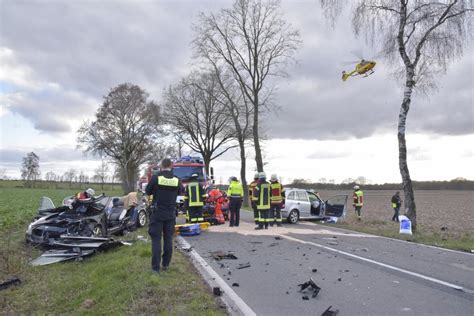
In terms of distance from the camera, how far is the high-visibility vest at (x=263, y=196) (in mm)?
13633

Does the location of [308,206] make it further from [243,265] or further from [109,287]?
[109,287]


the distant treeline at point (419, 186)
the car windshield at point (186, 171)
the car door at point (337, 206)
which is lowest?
the car door at point (337, 206)

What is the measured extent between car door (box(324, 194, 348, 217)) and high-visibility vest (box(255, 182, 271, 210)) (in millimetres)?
5757

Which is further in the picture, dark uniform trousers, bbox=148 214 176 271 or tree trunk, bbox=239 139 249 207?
tree trunk, bbox=239 139 249 207

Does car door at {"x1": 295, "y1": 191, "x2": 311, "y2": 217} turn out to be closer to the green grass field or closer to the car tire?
the car tire

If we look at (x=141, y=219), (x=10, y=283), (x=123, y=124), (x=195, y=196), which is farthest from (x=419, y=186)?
(x=10, y=283)

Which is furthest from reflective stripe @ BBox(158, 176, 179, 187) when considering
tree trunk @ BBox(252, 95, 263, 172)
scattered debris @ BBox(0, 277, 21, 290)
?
tree trunk @ BBox(252, 95, 263, 172)

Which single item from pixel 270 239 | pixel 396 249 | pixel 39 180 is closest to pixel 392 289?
pixel 396 249

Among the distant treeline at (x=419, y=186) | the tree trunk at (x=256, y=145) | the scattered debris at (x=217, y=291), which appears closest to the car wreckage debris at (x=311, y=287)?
the scattered debris at (x=217, y=291)

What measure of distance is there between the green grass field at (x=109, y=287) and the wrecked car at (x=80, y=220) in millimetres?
685

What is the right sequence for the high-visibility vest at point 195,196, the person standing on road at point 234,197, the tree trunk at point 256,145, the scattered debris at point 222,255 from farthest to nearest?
the tree trunk at point 256,145 < the person standing on road at point 234,197 < the high-visibility vest at point 195,196 < the scattered debris at point 222,255

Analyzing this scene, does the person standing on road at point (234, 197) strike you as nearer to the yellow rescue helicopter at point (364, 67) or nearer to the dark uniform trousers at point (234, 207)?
the dark uniform trousers at point (234, 207)

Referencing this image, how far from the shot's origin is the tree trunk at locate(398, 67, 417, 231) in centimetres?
1461

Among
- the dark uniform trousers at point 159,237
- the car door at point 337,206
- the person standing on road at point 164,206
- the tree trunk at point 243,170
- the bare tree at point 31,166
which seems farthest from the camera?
the bare tree at point 31,166
